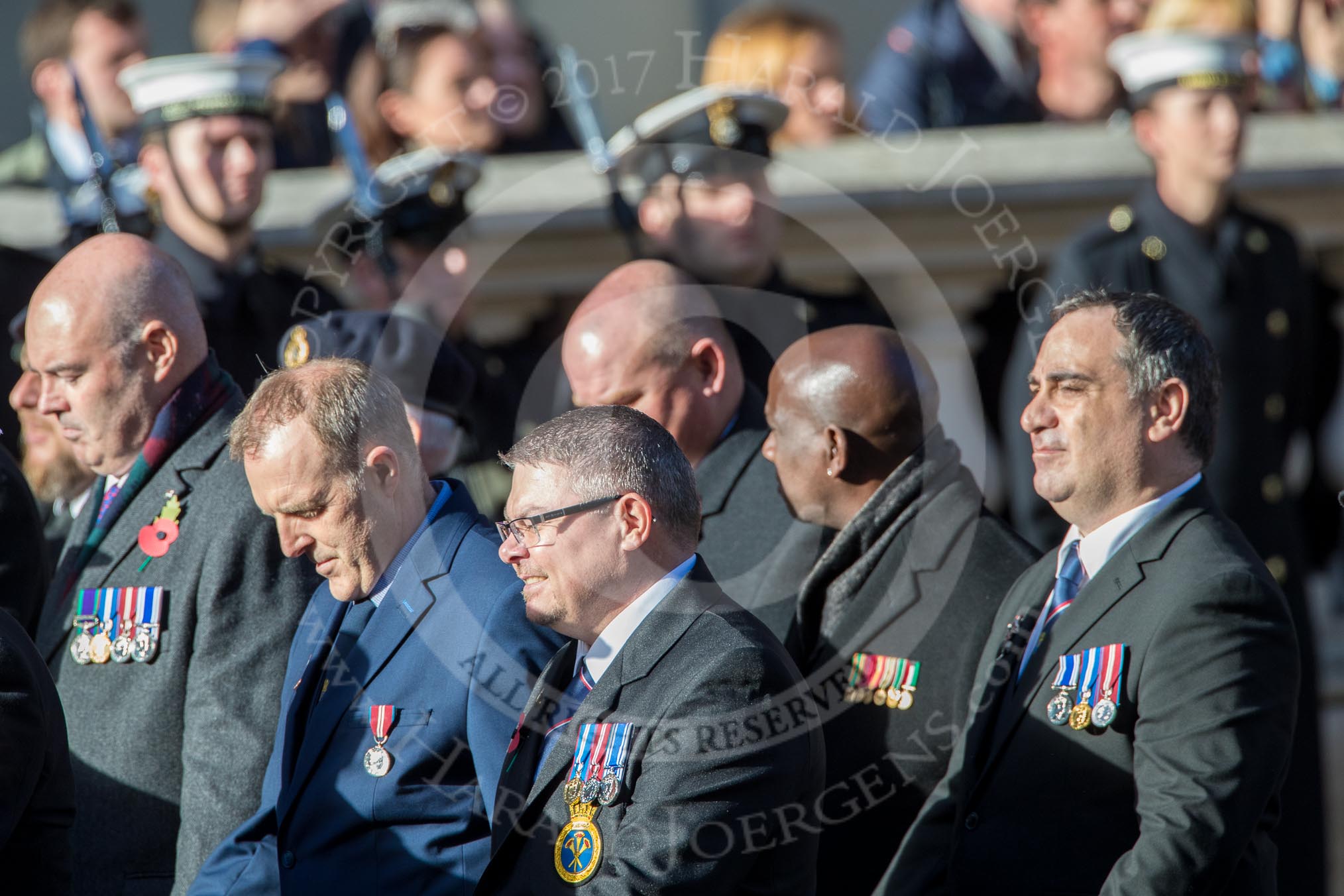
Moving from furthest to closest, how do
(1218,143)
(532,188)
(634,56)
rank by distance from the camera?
(634,56), (532,188), (1218,143)

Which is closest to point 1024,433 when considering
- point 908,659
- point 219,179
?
point 908,659

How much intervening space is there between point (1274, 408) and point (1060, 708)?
2509 millimetres

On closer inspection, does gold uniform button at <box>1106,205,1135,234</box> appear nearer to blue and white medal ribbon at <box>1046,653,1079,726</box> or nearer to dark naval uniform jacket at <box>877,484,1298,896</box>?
dark naval uniform jacket at <box>877,484,1298,896</box>

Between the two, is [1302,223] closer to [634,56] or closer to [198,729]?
[634,56]

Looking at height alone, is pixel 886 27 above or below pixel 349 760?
above

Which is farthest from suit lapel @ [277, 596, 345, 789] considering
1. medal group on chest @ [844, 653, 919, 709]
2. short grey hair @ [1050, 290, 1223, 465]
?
short grey hair @ [1050, 290, 1223, 465]

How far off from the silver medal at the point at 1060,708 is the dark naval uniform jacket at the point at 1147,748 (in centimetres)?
1

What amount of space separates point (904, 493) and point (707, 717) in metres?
0.99

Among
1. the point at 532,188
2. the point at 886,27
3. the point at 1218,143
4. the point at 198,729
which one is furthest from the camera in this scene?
the point at 886,27

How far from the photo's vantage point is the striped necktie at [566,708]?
3346 mm

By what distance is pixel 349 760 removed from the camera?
3.55m

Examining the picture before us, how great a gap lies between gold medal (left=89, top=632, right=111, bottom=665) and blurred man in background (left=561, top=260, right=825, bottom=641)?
1.18 m

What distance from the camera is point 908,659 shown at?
3932 mm

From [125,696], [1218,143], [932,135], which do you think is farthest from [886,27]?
[125,696]
